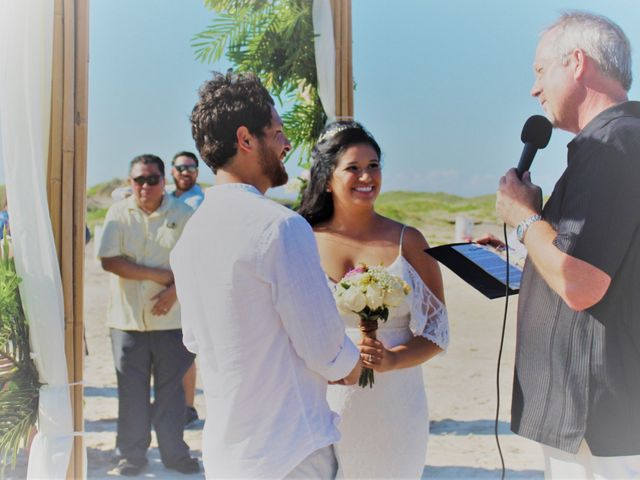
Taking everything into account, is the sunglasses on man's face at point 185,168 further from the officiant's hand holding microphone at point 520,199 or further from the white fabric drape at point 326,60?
the officiant's hand holding microphone at point 520,199

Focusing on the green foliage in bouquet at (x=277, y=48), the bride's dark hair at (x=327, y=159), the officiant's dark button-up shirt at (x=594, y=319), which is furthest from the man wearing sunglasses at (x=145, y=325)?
the officiant's dark button-up shirt at (x=594, y=319)

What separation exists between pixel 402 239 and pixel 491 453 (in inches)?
114

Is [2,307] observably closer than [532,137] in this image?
No

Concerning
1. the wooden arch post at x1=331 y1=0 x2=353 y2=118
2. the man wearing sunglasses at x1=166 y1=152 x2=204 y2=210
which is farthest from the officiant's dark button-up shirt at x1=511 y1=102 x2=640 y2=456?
the man wearing sunglasses at x1=166 y1=152 x2=204 y2=210

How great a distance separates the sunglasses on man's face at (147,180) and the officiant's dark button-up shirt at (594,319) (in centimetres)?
368

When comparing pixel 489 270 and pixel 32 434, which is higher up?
Result: pixel 489 270

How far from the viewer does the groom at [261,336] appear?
2014 mm

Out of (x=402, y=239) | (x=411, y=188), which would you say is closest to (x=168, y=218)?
(x=402, y=239)

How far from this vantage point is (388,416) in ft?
10.2

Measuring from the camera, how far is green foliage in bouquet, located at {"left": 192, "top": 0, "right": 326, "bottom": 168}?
14.8 ft

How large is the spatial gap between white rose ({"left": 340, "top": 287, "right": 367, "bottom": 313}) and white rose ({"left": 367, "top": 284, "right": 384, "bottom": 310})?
2 cm

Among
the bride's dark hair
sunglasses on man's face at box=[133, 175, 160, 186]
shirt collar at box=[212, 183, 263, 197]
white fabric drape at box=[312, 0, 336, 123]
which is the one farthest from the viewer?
sunglasses on man's face at box=[133, 175, 160, 186]

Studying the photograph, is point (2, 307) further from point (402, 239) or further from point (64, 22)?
point (402, 239)

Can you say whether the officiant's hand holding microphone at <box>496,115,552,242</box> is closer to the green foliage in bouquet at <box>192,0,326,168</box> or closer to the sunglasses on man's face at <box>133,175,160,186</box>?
the green foliage in bouquet at <box>192,0,326,168</box>
